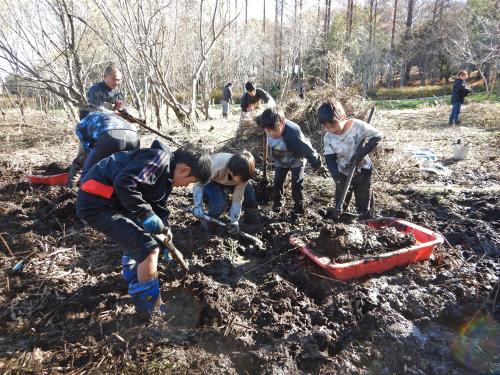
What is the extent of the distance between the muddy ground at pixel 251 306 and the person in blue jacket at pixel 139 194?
0.39 m

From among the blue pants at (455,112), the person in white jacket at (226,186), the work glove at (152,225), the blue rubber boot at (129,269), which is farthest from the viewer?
the blue pants at (455,112)

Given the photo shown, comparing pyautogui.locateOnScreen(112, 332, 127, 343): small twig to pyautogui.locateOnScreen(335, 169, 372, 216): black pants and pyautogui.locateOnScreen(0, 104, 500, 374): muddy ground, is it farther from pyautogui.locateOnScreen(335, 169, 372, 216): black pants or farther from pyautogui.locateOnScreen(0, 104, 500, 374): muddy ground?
pyautogui.locateOnScreen(335, 169, 372, 216): black pants

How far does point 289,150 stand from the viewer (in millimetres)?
3949

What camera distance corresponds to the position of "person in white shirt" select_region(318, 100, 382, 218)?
3145mm

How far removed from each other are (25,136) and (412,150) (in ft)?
33.2

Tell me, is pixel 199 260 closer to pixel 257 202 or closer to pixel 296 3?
pixel 257 202

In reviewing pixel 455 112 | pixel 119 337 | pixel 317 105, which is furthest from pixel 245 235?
pixel 455 112

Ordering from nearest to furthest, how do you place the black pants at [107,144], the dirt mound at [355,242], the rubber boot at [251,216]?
the dirt mound at [355,242]
the black pants at [107,144]
the rubber boot at [251,216]

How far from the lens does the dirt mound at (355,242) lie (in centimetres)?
295

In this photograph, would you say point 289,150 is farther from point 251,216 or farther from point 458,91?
point 458,91

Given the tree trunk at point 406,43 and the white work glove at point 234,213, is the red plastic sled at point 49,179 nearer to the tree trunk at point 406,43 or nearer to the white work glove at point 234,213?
the white work glove at point 234,213

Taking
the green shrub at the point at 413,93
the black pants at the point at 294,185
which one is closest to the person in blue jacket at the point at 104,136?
the black pants at the point at 294,185

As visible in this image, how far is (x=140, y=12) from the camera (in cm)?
818

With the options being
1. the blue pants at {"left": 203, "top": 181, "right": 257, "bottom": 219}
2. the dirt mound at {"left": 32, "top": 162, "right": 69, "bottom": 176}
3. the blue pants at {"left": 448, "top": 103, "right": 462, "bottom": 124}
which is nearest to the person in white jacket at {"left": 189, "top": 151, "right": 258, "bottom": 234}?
the blue pants at {"left": 203, "top": 181, "right": 257, "bottom": 219}
